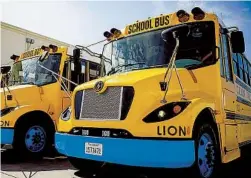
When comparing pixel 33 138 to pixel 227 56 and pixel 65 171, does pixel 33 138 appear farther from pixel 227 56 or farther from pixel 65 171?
pixel 227 56

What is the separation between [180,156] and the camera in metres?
3.23

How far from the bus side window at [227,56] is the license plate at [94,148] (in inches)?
97.3

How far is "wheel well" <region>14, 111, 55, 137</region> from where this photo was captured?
5.98 metres

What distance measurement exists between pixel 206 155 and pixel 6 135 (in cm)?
388

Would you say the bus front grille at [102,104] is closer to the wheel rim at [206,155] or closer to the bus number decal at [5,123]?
the wheel rim at [206,155]

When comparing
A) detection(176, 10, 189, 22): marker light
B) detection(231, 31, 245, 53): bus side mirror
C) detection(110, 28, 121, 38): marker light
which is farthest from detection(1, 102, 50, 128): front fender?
Result: detection(231, 31, 245, 53): bus side mirror

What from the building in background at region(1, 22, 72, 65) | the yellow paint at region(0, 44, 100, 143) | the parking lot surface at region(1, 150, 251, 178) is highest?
the building in background at region(1, 22, 72, 65)

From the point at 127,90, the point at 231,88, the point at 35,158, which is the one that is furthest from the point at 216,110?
the point at 35,158

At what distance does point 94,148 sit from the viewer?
3.66 m

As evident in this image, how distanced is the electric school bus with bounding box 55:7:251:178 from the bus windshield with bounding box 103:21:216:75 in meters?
0.01

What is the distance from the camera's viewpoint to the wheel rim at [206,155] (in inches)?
145

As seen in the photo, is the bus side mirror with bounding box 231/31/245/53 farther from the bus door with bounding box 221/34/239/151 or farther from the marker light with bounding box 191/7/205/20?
the marker light with bounding box 191/7/205/20

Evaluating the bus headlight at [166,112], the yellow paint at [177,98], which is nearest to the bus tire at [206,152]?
the yellow paint at [177,98]

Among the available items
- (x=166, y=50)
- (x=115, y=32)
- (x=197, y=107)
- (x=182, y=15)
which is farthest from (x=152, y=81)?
(x=115, y=32)
